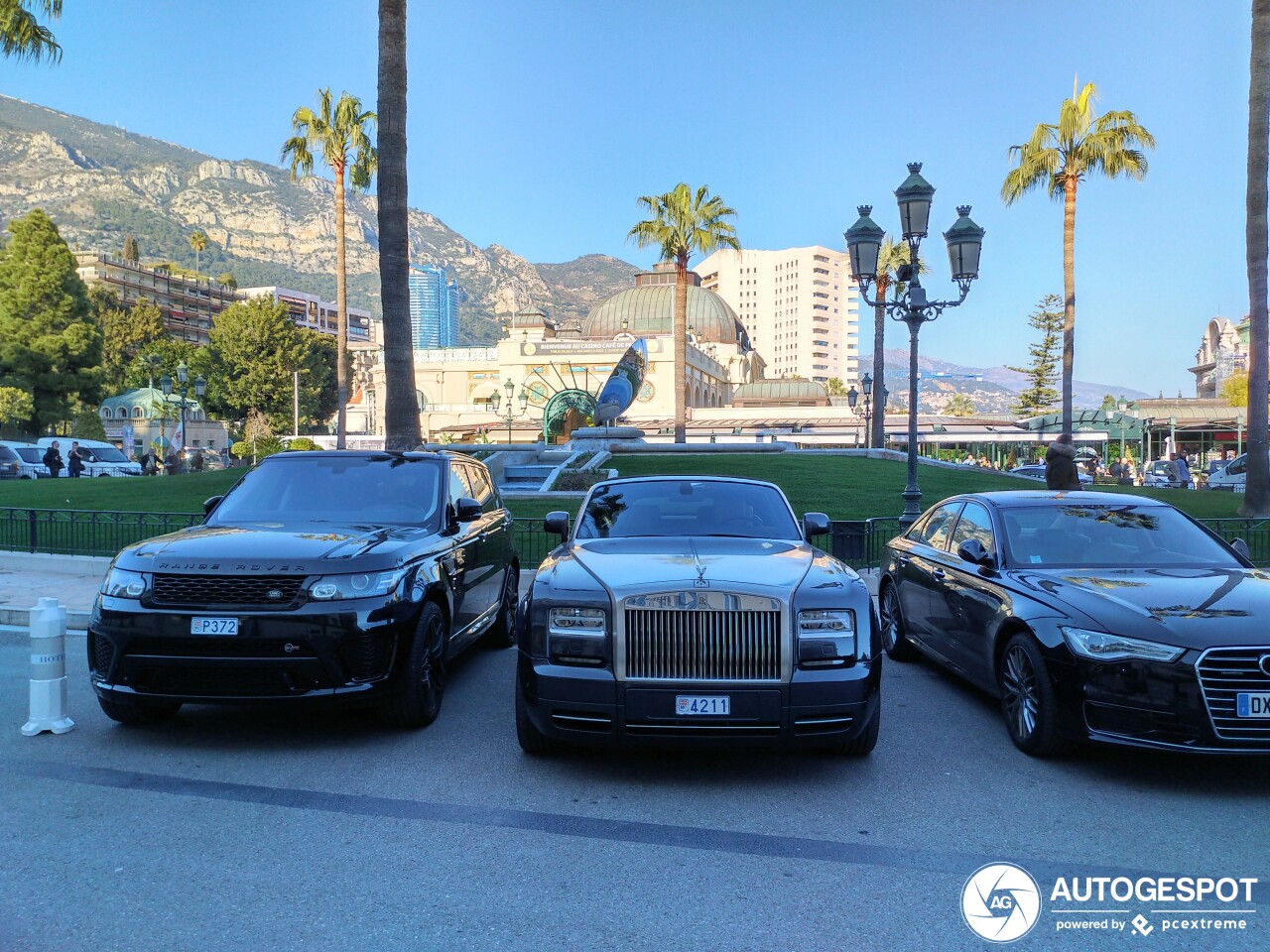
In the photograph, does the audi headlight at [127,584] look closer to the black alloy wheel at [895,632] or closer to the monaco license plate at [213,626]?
the monaco license plate at [213,626]

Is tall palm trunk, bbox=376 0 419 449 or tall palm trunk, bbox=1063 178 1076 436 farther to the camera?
tall palm trunk, bbox=1063 178 1076 436

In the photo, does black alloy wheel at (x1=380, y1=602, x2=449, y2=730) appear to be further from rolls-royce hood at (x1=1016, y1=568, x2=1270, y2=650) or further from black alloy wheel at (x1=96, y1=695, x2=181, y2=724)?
rolls-royce hood at (x1=1016, y1=568, x2=1270, y2=650)

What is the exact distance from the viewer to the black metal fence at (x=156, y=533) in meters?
12.5

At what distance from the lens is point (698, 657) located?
4691 millimetres

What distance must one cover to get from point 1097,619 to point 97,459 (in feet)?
148

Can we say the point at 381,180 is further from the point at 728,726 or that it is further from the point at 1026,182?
the point at 1026,182

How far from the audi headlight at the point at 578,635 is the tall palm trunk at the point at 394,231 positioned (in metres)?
10.2

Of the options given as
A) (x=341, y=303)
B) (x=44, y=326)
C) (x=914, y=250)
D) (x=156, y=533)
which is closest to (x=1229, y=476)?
(x=914, y=250)

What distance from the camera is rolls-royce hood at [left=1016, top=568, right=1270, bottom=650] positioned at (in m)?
4.74

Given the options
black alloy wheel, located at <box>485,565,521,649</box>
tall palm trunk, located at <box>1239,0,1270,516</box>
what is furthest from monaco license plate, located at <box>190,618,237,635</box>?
tall palm trunk, located at <box>1239,0,1270,516</box>

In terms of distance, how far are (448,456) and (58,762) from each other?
3507 millimetres

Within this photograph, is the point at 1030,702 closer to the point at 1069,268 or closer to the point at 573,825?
the point at 573,825

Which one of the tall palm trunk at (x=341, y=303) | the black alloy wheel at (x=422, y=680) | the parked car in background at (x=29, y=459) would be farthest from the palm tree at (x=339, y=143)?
the black alloy wheel at (x=422, y=680)

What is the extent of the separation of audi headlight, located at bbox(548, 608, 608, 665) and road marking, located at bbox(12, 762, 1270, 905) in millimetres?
783
